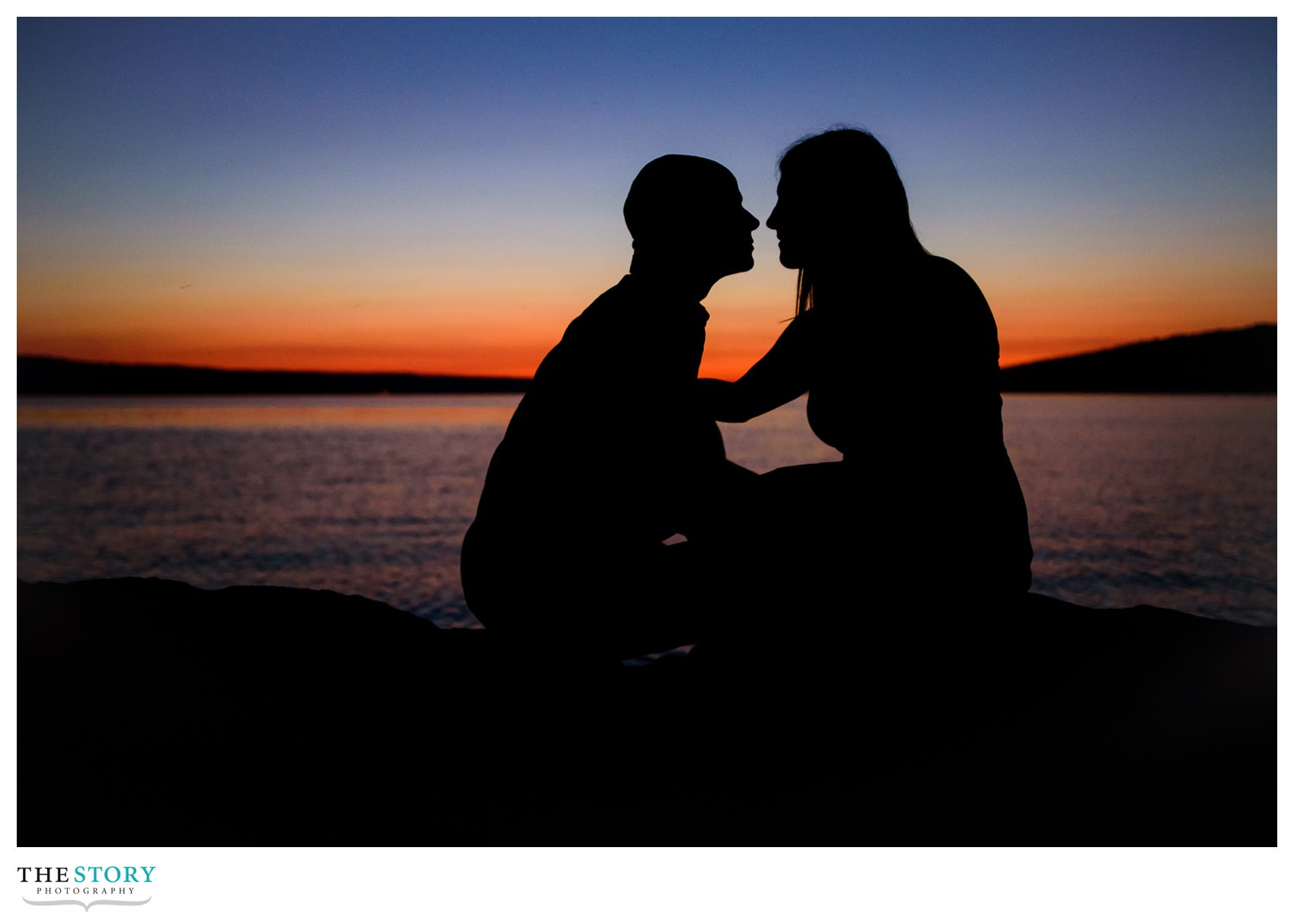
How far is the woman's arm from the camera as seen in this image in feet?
9.52

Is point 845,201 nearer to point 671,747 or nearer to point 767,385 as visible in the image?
point 767,385

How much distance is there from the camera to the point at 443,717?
9.13 feet

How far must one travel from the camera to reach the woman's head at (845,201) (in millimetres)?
2588

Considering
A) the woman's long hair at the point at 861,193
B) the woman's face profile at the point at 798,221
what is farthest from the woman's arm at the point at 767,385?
the woman's long hair at the point at 861,193

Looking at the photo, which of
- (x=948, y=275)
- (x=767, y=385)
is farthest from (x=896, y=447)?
(x=767, y=385)

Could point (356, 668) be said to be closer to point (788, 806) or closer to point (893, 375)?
point (788, 806)

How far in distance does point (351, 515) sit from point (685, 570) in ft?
55.2

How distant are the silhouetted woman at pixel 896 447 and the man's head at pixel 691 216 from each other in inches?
15.2

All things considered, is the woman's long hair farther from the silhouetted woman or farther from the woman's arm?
the woman's arm

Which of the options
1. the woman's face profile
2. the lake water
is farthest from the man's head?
the lake water

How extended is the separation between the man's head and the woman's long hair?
337mm

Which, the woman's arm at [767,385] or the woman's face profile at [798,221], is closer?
the woman's face profile at [798,221]

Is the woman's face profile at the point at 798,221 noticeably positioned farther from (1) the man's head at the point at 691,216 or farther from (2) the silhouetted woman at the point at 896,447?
(1) the man's head at the point at 691,216

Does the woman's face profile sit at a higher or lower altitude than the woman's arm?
higher
